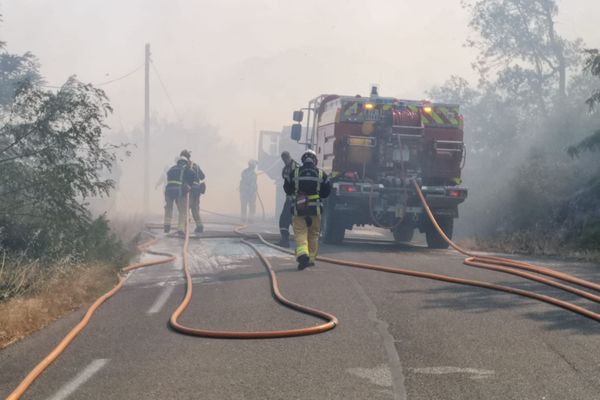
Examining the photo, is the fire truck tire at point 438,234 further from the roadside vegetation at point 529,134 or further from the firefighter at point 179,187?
the firefighter at point 179,187

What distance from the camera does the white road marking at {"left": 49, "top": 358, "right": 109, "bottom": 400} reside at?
480 centimetres

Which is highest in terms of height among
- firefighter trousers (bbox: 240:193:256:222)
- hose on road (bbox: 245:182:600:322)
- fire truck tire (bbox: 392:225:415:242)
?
firefighter trousers (bbox: 240:193:256:222)

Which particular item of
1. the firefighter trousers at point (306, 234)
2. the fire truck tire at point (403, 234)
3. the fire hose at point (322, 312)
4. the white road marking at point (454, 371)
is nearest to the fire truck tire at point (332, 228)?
the fire truck tire at point (403, 234)

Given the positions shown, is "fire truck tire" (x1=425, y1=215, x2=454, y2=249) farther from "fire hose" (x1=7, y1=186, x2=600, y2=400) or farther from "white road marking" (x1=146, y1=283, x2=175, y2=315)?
"white road marking" (x1=146, y1=283, x2=175, y2=315)

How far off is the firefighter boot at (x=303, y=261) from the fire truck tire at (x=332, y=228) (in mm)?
4411

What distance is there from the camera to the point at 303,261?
35.6 feet

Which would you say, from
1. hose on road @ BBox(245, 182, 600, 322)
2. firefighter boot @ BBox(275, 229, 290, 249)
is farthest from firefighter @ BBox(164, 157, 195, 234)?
hose on road @ BBox(245, 182, 600, 322)

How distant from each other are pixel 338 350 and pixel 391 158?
954 centimetres

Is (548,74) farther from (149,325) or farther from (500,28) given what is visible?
(149,325)

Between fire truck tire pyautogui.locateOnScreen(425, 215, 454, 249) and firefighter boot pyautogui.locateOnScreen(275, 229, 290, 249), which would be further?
fire truck tire pyautogui.locateOnScreen(425, 215, 454, 249)

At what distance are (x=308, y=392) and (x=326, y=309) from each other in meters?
2.73

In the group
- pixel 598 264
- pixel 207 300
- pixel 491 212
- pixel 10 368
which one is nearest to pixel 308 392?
pixel 10 368

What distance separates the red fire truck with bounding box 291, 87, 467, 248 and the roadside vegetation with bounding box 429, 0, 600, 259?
6.44 ft

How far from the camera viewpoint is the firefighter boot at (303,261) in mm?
10812
